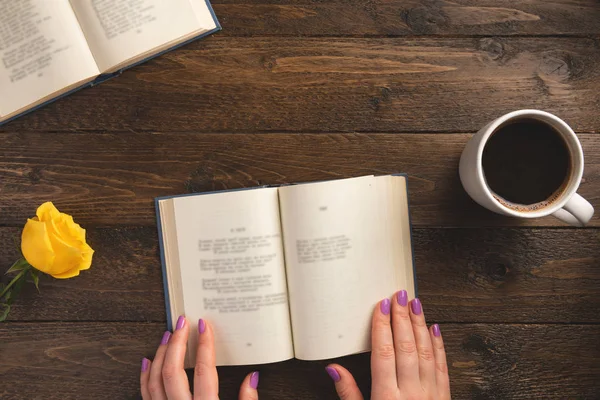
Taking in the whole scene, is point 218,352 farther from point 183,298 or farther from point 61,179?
point 61,179

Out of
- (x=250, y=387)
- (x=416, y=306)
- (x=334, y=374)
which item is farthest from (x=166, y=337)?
(x=416, y=306)

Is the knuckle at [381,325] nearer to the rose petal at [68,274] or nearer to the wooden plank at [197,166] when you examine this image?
the wooden plank at [197,166]

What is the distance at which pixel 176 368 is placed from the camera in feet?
2.27

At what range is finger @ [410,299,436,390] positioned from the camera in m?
0.71

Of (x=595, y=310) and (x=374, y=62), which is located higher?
(x=374, y=62)

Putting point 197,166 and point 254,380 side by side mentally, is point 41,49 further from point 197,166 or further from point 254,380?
point 254,380

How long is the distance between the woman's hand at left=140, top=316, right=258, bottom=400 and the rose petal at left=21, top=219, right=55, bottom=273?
0.18 meters

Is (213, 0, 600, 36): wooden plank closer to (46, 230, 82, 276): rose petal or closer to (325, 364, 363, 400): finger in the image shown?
(46, 230, 82, 276): rose petal

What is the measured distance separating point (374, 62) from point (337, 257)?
0.28 meters

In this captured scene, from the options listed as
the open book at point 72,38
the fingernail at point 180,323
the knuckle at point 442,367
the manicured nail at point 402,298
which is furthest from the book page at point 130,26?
the knuckle at point 442,367

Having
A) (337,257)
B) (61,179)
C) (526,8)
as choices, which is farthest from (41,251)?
(526,8)

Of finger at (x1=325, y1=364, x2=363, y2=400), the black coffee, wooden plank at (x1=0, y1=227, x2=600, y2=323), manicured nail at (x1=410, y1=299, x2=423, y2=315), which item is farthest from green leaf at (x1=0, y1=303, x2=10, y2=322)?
the black coffee

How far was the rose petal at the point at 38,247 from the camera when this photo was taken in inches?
25.0

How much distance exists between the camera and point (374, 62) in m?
0.73
